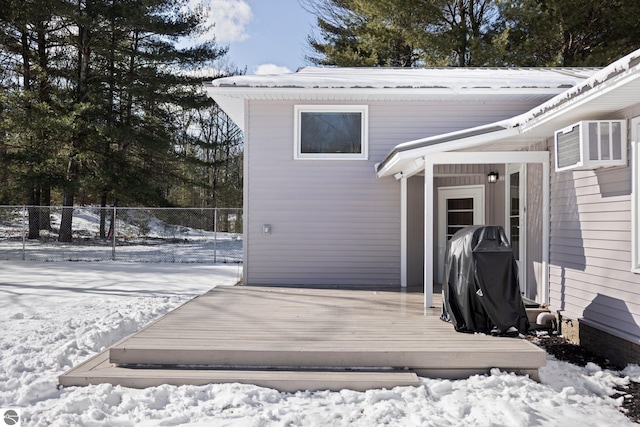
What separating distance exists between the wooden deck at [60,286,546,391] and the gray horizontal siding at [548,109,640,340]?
113 centimetres

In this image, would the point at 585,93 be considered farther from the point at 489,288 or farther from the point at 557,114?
the point at 489,288

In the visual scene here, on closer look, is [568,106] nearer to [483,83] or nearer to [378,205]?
[483,83]

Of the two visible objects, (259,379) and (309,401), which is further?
(259,379)

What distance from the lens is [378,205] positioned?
7.55 m

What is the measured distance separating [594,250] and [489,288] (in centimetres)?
131

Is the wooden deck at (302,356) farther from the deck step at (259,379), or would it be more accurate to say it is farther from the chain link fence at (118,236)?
the chain link fence at (118,236)

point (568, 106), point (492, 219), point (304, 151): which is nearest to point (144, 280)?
point (304, 151)

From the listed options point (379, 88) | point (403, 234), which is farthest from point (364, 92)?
point (403, 234)

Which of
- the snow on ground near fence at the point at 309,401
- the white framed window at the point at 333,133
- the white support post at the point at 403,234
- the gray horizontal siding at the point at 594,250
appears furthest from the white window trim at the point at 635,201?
the white framed window at the point at 333,133

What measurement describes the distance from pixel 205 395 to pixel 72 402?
85 centimetres

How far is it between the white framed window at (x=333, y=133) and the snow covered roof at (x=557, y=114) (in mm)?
1327

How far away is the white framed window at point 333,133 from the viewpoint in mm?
7488

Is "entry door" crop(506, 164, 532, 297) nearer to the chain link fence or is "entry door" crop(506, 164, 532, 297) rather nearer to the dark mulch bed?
the dark mulch bed

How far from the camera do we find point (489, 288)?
4355mm
